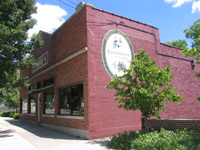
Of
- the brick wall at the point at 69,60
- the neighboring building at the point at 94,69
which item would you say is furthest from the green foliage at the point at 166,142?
the brick wall at the point at 69,60

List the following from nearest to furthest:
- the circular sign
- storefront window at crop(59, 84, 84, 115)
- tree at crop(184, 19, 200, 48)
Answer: storefront window at crop(59, 84, 84, 115) → the circular sign → tree at crop(184, 19, 200, 48)

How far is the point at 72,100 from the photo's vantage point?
1010 centimetres

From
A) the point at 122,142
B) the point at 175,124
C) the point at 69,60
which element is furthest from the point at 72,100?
the point at 175,124

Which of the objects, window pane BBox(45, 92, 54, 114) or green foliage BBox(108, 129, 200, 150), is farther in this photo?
window pane BBox(45, 92, 54, 114)

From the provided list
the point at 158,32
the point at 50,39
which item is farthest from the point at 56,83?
the point at 158,32

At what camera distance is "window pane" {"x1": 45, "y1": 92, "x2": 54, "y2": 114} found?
12662mm

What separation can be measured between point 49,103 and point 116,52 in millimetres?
6448

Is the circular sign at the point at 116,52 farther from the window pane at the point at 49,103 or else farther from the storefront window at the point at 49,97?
the window pane at the point at 49,103

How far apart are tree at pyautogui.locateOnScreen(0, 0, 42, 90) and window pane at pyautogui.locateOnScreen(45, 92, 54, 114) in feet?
9.21

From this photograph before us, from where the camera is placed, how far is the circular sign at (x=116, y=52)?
31.5ft

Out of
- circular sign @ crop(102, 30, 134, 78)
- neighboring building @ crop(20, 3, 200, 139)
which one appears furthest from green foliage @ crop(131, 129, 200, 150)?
circular sign @ crop(102, 30, 134, 78)

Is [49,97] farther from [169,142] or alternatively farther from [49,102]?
[169,142]

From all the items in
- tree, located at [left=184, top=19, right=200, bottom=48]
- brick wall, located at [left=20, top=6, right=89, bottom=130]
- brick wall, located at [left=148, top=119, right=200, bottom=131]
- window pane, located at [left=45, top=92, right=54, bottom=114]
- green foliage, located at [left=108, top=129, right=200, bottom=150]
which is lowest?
green foliage, located at [left=108, top=129, right=200, bottom=150]

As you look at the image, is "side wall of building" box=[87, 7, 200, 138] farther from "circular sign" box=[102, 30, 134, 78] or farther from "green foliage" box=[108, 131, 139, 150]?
"green foliage" box=[108, 131, 139, 150]
